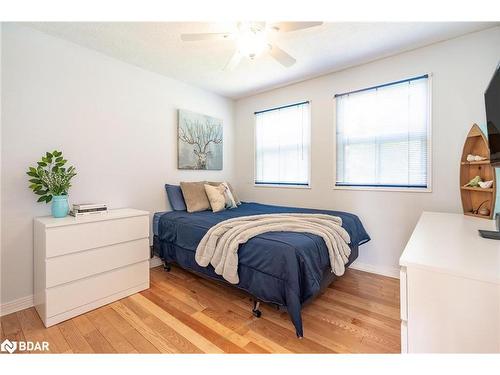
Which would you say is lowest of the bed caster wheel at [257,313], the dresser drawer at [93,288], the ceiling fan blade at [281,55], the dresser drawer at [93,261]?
the bed caster wheel at [257,313]

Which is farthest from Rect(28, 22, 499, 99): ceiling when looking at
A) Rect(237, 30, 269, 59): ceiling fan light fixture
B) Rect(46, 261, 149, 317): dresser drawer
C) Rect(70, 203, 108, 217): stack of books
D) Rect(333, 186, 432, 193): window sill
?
Rect(46, 261, 149, 317): dresser drawer

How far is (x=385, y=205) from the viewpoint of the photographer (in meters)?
2.51

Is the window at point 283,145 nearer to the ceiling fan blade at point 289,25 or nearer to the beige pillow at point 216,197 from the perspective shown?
the beige pillow at point 216,197

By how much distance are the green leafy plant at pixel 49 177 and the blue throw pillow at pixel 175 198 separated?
3.41 feet

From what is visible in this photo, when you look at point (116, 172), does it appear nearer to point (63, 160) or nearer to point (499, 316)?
point (63, 160)

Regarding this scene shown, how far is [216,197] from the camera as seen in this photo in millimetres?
2842

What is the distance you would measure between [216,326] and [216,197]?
1490 millimetres

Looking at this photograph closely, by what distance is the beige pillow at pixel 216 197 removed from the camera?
2.80 metres

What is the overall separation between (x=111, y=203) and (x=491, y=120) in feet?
10.1

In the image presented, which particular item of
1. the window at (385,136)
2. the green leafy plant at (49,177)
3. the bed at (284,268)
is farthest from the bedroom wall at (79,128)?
the window at (385,136)

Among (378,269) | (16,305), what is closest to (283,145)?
(378,269)

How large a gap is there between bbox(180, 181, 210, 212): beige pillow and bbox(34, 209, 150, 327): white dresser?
65 centimetres

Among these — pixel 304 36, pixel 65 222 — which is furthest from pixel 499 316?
pixel 65 222

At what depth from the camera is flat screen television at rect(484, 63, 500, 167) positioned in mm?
1165
